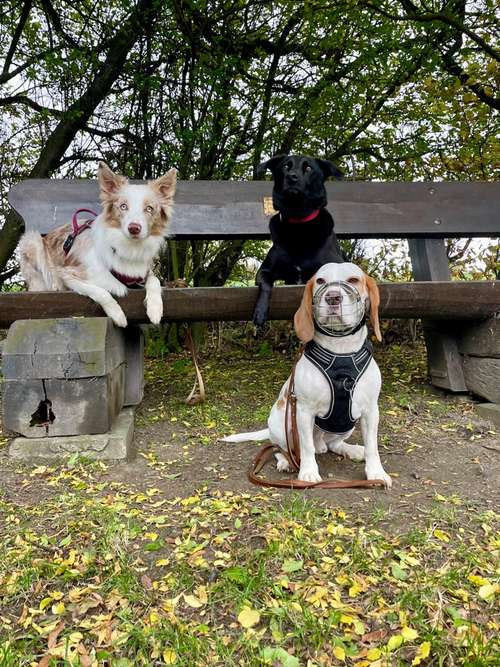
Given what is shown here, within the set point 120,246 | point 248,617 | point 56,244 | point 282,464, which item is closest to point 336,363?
point 282,464

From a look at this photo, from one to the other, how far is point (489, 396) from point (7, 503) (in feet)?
9.75

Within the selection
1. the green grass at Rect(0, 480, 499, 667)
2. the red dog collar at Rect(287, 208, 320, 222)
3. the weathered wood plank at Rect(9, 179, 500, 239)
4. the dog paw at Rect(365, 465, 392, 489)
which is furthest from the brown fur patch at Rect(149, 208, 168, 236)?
the dog paw at Rect(365, 465, 392, 489)

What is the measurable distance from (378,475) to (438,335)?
1809mm

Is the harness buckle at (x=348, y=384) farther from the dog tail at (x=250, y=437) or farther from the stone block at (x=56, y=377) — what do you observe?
the stone block at (x=56, y=377)

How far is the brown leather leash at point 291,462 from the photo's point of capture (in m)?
2.21

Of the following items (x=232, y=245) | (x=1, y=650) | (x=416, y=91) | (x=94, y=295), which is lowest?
(x=1, y=650)

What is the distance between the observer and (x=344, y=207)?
13.1 ft

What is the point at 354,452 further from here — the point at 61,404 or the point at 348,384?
the point at 61,404

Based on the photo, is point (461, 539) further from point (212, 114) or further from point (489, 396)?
point (212, 114)

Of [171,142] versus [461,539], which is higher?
[171,142]

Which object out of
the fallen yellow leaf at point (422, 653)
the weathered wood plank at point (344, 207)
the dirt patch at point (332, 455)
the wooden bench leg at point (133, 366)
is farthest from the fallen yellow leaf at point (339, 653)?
Answer: the weathered wood plank at point (344, 207)

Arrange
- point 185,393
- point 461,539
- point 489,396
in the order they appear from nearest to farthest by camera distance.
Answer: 1. point 461,539
2. point 489,396
3. point 185,393

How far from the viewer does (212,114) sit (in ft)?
16.8

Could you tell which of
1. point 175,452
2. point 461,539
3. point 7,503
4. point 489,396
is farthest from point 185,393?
point 461,539
